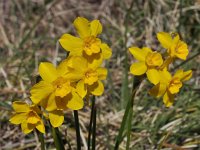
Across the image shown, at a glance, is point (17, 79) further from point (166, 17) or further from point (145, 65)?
point (145, 65)

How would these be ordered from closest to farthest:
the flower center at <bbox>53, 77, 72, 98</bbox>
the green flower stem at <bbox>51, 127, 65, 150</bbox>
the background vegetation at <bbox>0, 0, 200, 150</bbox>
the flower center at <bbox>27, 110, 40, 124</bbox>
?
the flower center at <bbox>53, 77, 72, 98</bbox> → the flower center at <bbox>27, 110, 40, 124</bbox> → the green flower stem at <bbox>51, 127, 65, 150</bbox> → the background vegetation at <bbox>0, 0, 200, 150</bbox>

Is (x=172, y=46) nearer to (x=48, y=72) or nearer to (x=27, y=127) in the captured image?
(x=48, y=72)

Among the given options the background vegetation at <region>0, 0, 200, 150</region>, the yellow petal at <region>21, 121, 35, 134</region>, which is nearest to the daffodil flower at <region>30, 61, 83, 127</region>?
the yellow petal at <region>21, 121, 35, 134</region>

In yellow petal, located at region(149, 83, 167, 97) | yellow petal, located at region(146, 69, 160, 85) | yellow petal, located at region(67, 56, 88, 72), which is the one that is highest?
yellow petal, located at region(67, 56, 88, 72)

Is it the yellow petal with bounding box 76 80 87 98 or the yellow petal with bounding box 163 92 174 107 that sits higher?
the yellow petal with bounding box 76 80 87 98

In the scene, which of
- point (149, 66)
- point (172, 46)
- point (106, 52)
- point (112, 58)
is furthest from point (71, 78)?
point (112, 58)

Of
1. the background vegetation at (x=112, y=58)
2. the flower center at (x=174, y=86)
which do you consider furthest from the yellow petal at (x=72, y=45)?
the background vegetation at (x=112, y=58)

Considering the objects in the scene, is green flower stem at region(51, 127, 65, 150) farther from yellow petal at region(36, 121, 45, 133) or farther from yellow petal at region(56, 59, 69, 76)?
yellow petal at region(56, 59, 69, 76)
